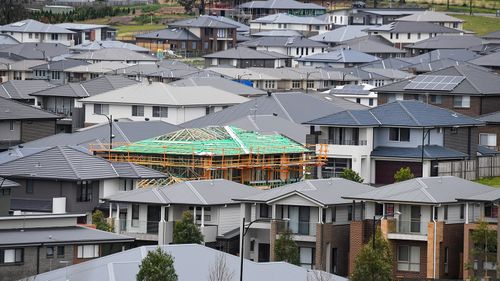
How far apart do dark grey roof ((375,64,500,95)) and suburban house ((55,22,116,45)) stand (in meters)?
78.3

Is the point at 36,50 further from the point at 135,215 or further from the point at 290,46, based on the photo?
the point at 135,215

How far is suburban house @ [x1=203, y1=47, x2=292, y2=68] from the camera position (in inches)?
5881

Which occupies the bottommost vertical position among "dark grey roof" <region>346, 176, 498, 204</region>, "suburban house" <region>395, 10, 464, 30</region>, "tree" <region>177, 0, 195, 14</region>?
"dark grey roof" <region>346, 176, 498, 204</region>

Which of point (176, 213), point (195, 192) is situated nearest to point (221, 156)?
point (195, 192)

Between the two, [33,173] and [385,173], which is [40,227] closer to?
[33,173]

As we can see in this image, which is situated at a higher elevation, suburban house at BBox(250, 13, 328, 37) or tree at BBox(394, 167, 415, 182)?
suburban house at BBox(250, 13, 328, 37)

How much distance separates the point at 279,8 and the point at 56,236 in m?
140

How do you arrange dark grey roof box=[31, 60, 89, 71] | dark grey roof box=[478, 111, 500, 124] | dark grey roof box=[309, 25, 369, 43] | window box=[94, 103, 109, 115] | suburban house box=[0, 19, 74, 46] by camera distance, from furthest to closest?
dark grey roof box=[309, 25, 369, 43], suburban house box=[0, 19, 74, 46], dark grey roof box=[31, 60, 89, 71], window box=[94, 103, 109, 115], dark grey roof box=[478, 111, 500, 124]

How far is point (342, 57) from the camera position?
149 m

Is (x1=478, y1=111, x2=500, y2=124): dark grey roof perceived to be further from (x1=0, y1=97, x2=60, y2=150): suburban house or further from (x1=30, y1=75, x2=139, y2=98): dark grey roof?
(x1=30, y1=75, x2=139, y2=98): dark grey roof

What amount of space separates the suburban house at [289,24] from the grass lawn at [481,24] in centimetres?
1307

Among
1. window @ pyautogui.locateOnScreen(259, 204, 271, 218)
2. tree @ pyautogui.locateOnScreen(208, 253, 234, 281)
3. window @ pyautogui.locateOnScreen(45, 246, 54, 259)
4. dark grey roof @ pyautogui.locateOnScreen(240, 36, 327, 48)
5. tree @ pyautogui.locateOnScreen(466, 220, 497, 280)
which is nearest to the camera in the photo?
tree @ pyautogui.locateOnScreen(208, 253, 234, 281)

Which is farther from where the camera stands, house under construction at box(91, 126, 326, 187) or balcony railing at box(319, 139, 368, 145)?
balcony railing at box(319, 139, 368, 145)

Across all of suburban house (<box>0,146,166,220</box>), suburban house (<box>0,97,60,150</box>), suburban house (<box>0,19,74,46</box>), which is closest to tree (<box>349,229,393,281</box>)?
suburban house (<box>0,146,166,220</box>)
